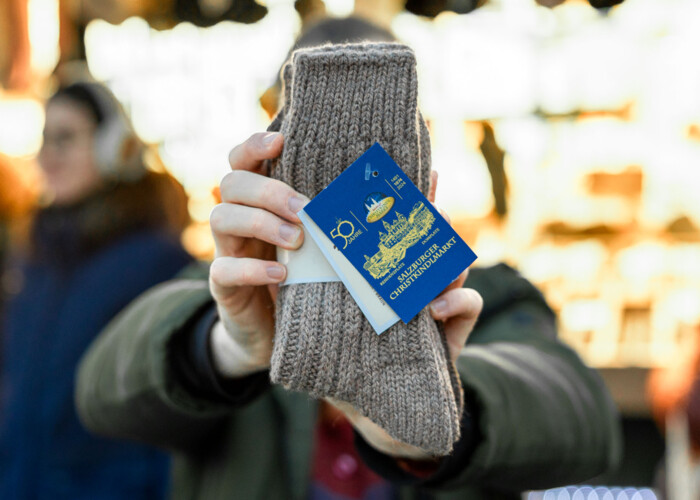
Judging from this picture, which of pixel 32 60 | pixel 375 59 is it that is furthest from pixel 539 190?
pixel 32 60

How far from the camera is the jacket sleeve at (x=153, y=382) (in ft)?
2.95

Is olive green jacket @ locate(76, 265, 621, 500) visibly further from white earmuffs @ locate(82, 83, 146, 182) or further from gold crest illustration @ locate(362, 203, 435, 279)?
white earmuffs @ locate(82, 83, 146, 182)

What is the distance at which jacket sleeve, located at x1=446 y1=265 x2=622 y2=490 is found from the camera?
0.86 metres

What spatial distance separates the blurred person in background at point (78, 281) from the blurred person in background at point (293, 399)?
355 mm

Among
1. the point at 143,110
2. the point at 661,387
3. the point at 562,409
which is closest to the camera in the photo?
the point at 562,409

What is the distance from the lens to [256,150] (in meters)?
0.64

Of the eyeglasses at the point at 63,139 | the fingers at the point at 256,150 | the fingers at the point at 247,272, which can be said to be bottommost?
the eyeglasses at the point at 63,139

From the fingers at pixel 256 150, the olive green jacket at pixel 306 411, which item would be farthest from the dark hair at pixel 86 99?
the fingers at pixel 256 150

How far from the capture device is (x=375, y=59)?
2.14 feet

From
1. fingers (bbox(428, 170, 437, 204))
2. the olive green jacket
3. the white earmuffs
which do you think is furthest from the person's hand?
the white earmuffs

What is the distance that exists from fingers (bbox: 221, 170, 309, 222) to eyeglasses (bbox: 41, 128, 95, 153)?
1197mm

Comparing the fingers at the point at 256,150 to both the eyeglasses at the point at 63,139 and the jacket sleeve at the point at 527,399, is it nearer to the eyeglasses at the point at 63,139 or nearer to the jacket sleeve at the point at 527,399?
the jacket sleeve at the point at 527,399

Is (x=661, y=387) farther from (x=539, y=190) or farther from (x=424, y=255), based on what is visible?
(x=424, y=255)

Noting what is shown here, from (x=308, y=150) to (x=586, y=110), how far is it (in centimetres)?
220
